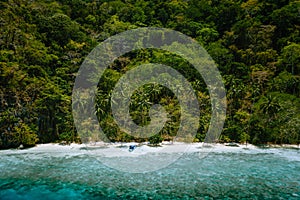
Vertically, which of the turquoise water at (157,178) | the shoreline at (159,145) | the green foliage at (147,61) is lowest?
the turquoise water at (157,178)

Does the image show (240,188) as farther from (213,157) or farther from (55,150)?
(55,150)

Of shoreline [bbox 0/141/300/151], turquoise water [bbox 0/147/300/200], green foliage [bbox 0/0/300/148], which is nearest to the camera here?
turquoise water [bbox 0/147/300/200]

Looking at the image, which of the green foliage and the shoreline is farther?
the green foliage

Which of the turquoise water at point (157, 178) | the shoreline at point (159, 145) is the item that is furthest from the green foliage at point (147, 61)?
the turquoise water at point (157, 178)

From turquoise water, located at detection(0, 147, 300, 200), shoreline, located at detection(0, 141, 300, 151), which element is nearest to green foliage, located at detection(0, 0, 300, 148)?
shoreline, located at detection(0, 141, 300, 151)

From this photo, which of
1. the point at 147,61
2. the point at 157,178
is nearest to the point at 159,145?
the point at 157,178

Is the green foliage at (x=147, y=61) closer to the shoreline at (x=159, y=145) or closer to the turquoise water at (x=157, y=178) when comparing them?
the shoreline at (x=159, y=145)

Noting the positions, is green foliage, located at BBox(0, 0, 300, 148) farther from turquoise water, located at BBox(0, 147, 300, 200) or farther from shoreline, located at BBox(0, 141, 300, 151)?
turquoise water, located at BBox(0, 147, 300, 200)

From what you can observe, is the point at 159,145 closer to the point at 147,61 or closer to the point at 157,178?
the point at 157,178

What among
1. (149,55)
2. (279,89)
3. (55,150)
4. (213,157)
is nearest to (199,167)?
(213,157)
